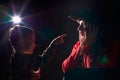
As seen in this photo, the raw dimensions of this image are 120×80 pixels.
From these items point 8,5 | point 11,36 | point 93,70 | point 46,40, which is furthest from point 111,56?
point 8,5

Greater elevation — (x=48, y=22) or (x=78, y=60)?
(x=48, y=22)

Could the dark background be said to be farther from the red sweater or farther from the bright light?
the red sweater

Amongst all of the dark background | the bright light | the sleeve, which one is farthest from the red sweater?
the bright light

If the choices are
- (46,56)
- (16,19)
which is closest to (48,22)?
(16,19)

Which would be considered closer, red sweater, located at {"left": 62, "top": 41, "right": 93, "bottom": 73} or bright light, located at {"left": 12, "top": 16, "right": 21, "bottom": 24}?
red sweater, located at {"left": 62, "top": 41, "right": 93, "bottom": 73}

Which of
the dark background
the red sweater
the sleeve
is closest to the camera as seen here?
the sleeve

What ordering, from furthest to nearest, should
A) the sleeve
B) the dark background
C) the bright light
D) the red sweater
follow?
the bright light, the dark background, the red sweater, the sleeve

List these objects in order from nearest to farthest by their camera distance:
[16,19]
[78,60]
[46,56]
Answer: [46,56] → [78,60] → [16,19]

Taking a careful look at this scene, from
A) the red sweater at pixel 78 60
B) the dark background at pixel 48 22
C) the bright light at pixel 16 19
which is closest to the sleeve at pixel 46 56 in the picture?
the red sweater at pixel 78 60

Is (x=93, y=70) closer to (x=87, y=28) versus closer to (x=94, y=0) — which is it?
(x=87, y=28)

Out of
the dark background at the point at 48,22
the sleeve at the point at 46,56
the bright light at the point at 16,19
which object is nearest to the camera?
the sleeve at the point at 46,56

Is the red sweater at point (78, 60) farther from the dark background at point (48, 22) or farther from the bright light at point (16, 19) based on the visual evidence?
the bright light at point (16, 19)

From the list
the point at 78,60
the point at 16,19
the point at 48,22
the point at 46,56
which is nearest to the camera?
the point at 46,56

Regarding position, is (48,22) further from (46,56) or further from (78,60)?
(46,56)
